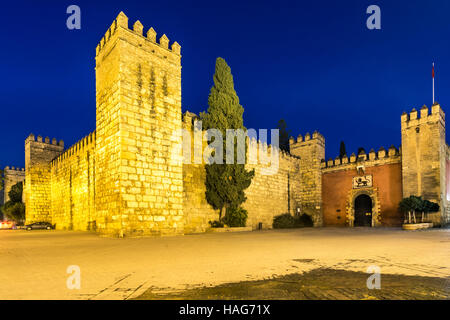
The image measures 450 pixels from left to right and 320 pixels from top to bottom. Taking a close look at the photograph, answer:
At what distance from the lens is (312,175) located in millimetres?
23078

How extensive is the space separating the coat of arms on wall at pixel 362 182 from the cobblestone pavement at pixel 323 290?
61.5 feet

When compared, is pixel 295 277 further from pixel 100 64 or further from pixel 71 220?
pixel 71 220

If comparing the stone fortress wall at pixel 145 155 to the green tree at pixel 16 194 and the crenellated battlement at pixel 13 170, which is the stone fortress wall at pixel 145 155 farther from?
the crenellated battlement at pixel 13 170

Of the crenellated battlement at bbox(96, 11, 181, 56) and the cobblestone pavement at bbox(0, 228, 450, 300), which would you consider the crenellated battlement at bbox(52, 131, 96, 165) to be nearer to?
the crenellated battlement at bbox(96, 11, 181, 56)

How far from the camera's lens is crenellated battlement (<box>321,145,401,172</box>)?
19.8m

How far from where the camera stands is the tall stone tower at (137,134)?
10375 mm

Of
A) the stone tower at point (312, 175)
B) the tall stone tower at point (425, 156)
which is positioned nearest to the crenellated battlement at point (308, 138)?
the stone tower at point (312, 175)

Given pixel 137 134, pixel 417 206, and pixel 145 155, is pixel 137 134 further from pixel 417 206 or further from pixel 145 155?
pixel 417 206

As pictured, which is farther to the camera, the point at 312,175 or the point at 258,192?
the point at 312,175

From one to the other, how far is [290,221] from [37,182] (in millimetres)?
18838

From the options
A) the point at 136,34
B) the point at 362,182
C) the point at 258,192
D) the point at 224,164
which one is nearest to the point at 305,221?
the point at 362,182

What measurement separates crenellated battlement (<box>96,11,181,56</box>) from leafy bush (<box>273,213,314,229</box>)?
486 inches

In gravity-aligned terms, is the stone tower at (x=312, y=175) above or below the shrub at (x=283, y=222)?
above
